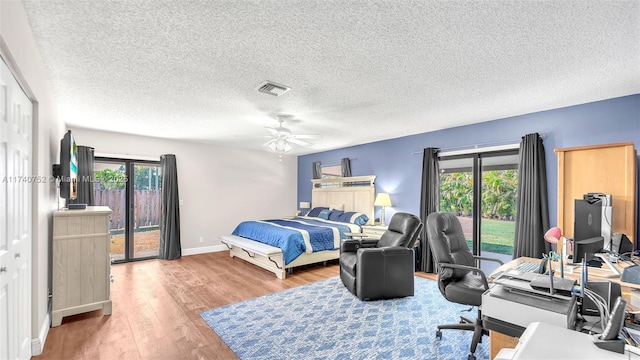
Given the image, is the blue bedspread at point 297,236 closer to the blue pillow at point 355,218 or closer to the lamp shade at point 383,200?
the blue pillow at point 355,218

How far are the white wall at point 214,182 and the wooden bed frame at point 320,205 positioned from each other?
81cm

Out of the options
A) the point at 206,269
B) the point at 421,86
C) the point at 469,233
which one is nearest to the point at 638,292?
the point at 421,86

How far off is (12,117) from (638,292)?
375 centimetres

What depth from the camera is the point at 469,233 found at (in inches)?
178

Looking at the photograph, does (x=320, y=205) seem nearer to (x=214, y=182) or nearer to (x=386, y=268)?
(x=214, y=182)

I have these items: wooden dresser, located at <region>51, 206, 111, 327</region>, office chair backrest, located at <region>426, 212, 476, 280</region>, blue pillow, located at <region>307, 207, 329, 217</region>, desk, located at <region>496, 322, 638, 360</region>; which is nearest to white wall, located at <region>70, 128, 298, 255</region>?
blue pillow, located at <region>307, 207, 329, 217</region>

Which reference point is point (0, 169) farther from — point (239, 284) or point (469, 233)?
point (469, 233)

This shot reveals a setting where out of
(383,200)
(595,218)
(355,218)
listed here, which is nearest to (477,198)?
(383,200)

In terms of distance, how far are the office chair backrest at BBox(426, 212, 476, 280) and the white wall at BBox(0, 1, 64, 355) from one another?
3.12 m

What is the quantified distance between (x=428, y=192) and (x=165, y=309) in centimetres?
404

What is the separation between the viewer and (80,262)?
2.91 meters

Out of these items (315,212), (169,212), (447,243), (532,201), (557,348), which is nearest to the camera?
(557,348)

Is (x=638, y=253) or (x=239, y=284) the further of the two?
(x=239, y=284)

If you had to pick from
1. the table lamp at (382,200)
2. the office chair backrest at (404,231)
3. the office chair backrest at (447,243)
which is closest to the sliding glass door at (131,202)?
the table lamp at (382,200)
